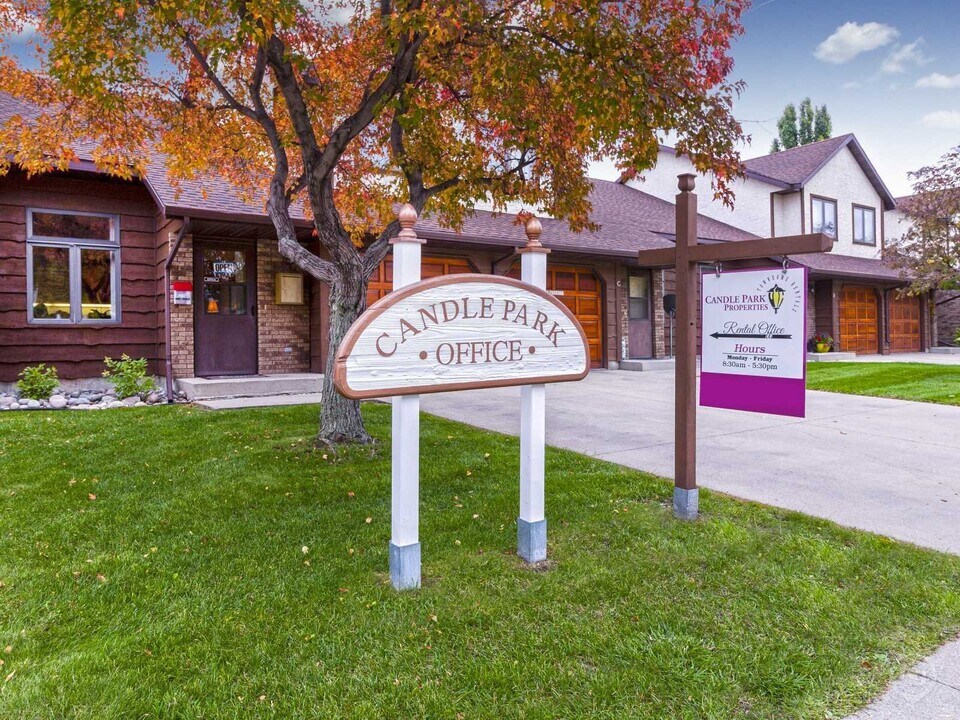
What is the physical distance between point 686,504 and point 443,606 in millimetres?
1865

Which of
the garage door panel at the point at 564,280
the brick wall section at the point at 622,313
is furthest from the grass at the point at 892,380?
the garage door panel at the point at 564,280

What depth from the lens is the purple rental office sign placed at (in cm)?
361

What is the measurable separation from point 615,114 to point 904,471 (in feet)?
12.2

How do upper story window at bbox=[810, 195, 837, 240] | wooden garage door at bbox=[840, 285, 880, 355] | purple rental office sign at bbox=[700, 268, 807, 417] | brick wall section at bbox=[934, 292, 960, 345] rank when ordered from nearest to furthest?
purple rental office sign at bbox=[700, 268, 807, 417], upper story window at bbox=[810, 195, 837, 240], wooden garage door at bbox=[840, 285, 880, 355], brick wall section at bbox=[934, 292, 960, 345]

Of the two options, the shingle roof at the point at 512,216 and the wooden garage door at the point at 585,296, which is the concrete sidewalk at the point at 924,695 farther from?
the wooden garage door at the point at 585,296

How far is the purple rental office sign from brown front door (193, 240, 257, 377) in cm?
852

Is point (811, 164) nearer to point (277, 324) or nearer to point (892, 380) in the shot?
point (892, 380)

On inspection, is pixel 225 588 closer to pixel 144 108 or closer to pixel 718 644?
pixel 718 644

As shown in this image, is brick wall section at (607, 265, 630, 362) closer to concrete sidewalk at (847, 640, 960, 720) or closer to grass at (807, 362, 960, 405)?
grass at (807, 362, 960, 405)

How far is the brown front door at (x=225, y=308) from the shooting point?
33.9ft

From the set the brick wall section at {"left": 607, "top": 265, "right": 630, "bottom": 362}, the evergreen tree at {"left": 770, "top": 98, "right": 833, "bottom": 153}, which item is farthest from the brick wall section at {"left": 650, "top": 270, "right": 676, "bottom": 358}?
the evergreen tree at {"left": 770, "top": 98, "right": 833, "bottom": 153}

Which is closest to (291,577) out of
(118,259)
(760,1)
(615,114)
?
(615,114)

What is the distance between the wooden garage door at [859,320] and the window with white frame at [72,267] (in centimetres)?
1978

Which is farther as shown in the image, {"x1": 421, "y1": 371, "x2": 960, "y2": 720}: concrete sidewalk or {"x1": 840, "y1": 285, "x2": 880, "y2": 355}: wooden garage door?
{"x1": 840, "y1": 285, "x2": 880, "y2": 355}: wooden garage door
